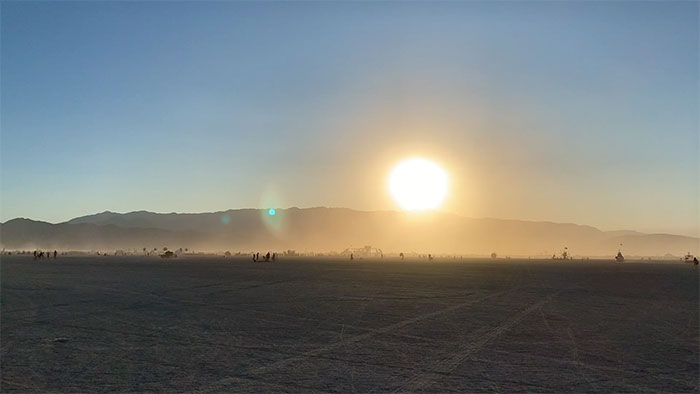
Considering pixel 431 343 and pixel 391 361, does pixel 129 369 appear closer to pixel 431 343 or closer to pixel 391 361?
pixel 391 361

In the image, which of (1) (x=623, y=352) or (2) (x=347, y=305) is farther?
(2) (x=347, y=305)

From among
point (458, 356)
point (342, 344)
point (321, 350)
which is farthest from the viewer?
point (342, 344)

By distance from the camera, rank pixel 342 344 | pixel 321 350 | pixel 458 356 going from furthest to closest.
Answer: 1. pixel 342 344
2. pixel 321 350
3. pixel 458 356

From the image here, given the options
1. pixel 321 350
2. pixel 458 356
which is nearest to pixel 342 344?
pixel 321 350

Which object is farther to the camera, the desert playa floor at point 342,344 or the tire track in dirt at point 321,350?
the desert playa floor at point 342,344

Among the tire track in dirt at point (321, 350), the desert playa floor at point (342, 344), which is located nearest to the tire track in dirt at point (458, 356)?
the desert playa floor at point (342, 344)

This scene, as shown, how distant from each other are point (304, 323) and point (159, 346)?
5682 mm

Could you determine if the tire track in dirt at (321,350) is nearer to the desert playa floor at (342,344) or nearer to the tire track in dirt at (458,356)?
the desert playa floor at (342,344)

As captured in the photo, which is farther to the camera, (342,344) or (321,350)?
(342,344)

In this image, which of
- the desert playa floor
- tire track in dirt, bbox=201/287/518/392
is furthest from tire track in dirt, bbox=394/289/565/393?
tire track in dirt, bbox=201/287/518/392

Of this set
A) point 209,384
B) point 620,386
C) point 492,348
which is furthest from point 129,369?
point 620,386

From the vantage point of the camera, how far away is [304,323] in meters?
19.2

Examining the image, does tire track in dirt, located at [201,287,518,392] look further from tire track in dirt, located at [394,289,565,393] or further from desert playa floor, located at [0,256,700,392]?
tire track in dirt, located at [394,289,565,393]

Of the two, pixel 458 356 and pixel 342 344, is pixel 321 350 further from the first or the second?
→ pixel 458 356
